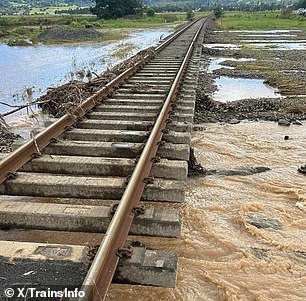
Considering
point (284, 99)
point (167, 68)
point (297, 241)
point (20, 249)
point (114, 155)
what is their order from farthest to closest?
point (167, 68) < point (284, 99) < point (114, 155) < point (297, 241) < point (20, 249)

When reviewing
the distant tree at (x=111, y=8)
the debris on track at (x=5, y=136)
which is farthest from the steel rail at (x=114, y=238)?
the distant tree at (x=111, y=8)

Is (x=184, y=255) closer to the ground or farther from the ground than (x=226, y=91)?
farther from the ground

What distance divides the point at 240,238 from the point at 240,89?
932cm

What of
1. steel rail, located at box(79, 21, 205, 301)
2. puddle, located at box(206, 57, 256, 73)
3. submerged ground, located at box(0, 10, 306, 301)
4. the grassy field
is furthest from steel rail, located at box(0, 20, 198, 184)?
the grassy field

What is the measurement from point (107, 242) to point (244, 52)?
21690 mm

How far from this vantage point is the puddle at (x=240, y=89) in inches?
453

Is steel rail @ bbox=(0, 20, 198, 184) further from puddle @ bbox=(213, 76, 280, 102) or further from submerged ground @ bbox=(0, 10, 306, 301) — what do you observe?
puddle @ bbox=(213, 76, 280, 102)

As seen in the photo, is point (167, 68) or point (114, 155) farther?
point (167, 68)

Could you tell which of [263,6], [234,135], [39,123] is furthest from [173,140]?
[263,6]

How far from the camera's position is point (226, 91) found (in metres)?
12.2

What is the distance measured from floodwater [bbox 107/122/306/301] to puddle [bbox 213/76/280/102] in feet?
17.0

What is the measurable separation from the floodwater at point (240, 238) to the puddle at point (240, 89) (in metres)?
5.18

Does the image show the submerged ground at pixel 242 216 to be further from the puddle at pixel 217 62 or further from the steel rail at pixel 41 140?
the puddle at pixel 217 62

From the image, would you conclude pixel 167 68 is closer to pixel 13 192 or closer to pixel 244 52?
pixel 13 192
